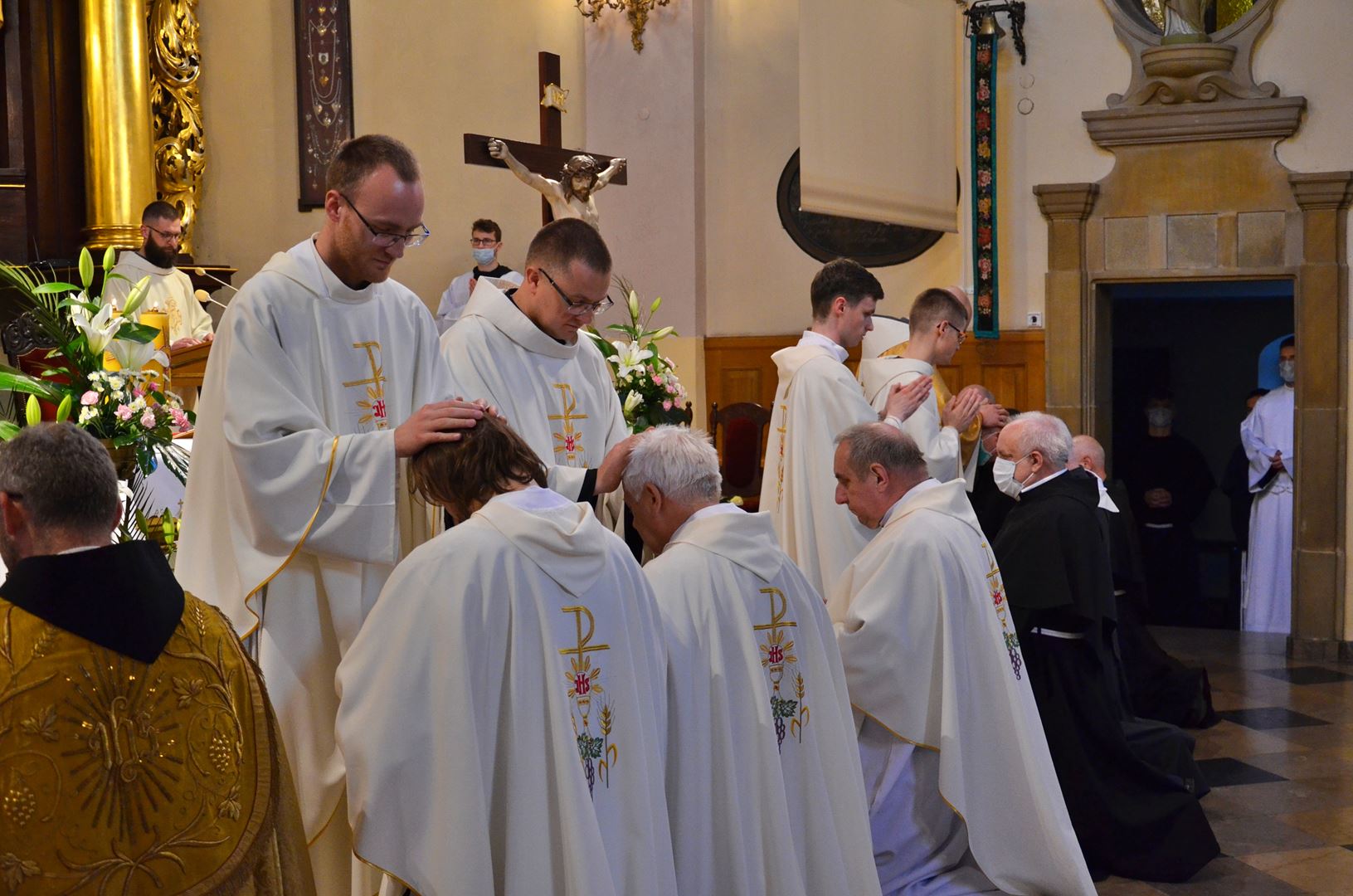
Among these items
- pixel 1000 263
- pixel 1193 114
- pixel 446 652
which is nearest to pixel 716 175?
pixel 1000 263

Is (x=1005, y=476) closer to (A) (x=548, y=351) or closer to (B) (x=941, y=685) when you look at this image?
(B) (x=941, y=685)

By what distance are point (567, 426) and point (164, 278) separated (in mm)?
4499

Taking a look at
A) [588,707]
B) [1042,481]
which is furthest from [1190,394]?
[588,707]

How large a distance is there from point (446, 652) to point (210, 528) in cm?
79

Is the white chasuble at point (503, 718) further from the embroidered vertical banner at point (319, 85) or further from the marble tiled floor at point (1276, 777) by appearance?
the embroidered vertical banner at point (319, 85)

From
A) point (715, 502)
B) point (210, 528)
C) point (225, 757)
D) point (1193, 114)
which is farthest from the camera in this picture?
point (1193, 114)

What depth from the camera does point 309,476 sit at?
307 cm

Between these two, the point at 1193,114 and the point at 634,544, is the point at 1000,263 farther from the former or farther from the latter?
the point at 634,544

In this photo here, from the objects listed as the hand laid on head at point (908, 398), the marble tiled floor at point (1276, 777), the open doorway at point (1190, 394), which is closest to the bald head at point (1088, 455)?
the marble tiled floor at point (1276, 777)

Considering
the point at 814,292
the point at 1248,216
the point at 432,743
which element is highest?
the point at 1248,216

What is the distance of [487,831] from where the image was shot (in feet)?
8.86

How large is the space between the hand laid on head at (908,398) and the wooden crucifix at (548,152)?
296cm

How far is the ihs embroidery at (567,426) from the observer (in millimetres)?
4121

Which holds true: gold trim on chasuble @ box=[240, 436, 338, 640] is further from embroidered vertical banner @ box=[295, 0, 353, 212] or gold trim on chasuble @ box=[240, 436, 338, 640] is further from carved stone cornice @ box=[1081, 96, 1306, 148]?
carved stone cornice @ box=[1081, 96, 1306, 148]
